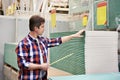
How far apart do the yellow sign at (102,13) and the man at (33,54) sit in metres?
0.41

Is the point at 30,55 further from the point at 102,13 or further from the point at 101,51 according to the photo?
the point at 102,13

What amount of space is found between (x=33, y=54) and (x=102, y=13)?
33.0 inches

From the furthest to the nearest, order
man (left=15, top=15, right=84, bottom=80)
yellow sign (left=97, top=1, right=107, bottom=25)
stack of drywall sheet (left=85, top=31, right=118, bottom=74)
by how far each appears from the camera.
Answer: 1. yellow sign (left=97, top=1, right=107, bottom=25)
2. stack of drywall sheet (left=85, top=31, right=118, bottom=74)
3. man (left=15, top=15, right=84, bottom=80)

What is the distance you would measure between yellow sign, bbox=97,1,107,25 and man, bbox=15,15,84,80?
1.35 feet

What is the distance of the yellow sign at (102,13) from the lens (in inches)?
84.6

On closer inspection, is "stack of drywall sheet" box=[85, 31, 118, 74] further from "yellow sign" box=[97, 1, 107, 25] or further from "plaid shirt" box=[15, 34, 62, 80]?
"plaid shirt" box=[15, 34, 62, 80]

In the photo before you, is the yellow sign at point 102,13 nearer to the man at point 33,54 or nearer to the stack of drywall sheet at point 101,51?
the stack of drywall sheet at point 101,51

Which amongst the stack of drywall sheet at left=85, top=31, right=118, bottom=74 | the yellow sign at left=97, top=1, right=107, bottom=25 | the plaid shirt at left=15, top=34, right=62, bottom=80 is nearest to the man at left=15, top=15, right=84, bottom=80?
the plaid shirt at left=15, top=34, right=62, bottom=80

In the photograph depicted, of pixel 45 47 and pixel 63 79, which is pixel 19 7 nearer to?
pixel 45 47

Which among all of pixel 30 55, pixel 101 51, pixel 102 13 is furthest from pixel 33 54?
pixel 102 13

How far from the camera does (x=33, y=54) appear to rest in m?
1.84

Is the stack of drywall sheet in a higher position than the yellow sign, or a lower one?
lower

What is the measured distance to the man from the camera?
1776 millimetres

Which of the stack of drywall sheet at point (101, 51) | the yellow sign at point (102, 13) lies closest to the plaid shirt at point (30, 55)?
the stack of drywall sheet at point (101, 51)
